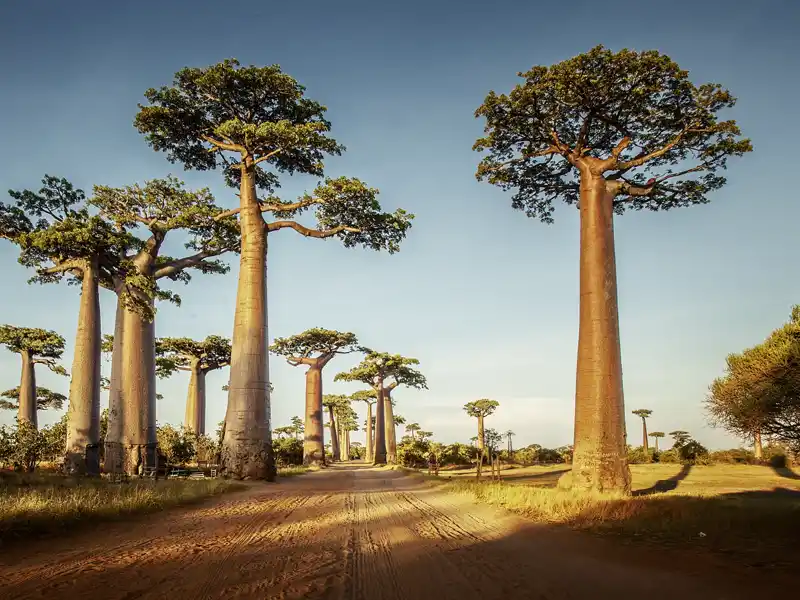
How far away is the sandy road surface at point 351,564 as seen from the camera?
4094 mm

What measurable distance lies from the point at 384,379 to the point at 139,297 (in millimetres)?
26064

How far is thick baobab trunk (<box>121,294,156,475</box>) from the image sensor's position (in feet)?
65.7

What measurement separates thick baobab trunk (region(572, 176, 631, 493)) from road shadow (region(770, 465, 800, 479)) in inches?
535

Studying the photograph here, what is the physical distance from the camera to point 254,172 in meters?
20.7

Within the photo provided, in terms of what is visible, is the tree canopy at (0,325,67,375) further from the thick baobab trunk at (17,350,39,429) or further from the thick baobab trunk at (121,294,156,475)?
the thick baobab trunk at (121,294,156,475)

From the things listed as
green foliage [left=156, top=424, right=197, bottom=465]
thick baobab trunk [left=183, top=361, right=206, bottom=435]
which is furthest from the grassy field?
thick baobab trunk [left=183, top=361, right=206, bottom=435]

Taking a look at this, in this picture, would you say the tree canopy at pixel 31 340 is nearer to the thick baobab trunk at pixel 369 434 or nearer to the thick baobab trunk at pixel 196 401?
the thick baobab trunk at pixel 196 401

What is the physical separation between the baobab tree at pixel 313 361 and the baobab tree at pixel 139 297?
1653 centimetres

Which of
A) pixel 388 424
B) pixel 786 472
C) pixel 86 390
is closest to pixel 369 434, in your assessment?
pixel 388 424

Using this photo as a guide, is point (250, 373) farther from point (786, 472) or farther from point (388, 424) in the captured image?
point (388, 424)

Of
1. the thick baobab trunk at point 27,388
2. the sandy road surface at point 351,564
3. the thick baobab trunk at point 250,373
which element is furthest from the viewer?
the thick baobab trunk at point 27,388

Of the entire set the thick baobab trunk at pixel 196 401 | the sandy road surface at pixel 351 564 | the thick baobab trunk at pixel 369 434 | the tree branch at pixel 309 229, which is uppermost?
the tree branch at pixel 309 229

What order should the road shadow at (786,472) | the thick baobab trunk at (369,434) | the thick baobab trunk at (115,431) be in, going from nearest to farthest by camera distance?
the thick baobab trunk at (115,431) < the road shadow at (786,472) < the thick baobab trunk at (369,434)

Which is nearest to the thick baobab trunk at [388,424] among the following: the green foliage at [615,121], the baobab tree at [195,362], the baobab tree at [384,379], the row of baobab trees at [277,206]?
the baobab tree at [384,379]
